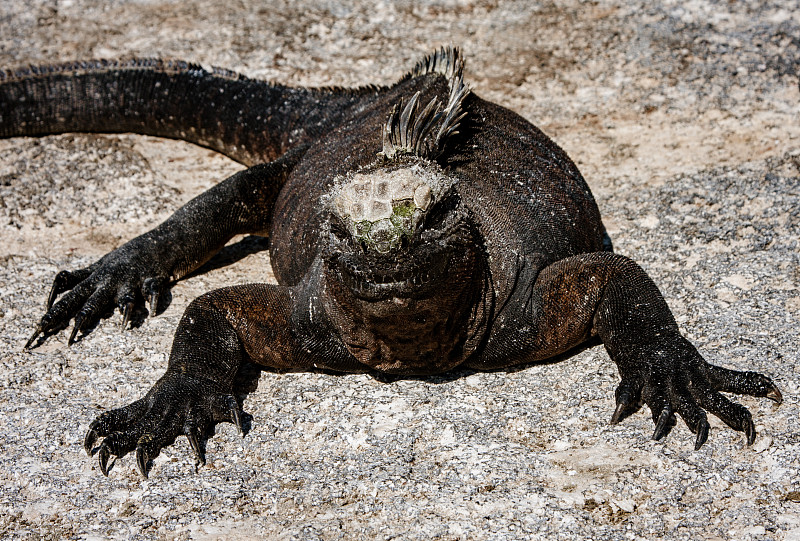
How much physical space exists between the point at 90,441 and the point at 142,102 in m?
3.27

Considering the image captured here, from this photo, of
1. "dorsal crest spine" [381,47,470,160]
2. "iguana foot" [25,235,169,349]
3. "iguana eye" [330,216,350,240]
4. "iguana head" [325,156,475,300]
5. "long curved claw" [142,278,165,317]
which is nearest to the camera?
"iguana head" [325,156,475,300]

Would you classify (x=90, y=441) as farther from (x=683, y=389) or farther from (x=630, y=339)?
(x=683, y=389)

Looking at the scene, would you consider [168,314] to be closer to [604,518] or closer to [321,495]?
[321,495]

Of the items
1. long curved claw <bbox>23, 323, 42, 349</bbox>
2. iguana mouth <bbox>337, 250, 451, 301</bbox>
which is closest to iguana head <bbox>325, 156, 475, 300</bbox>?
iguana mouth <bbox>337, 250, 451, 301</bbox>

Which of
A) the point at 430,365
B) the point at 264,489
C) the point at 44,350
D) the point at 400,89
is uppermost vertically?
the point at 400,89

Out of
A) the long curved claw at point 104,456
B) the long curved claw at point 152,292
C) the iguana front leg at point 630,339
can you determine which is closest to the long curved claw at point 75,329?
the long curved claw at point 152,292

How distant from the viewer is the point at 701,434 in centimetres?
300

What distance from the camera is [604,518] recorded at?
2.74 metres

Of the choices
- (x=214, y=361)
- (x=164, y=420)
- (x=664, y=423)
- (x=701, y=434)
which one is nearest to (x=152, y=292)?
(x=214, y=361)

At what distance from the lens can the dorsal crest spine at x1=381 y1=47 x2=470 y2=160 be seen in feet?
11.0

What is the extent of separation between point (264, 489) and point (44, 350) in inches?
61.6

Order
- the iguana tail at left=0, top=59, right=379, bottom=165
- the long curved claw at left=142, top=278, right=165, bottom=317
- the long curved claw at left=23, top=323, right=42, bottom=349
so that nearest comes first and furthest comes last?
the long curved claw at left=23, top=323, right=42, bottom=349 → the long curved claw at left=142, top=278, right=165, bottom=317 → the iguana tail at left=0, top=59, right=379, bottom=165

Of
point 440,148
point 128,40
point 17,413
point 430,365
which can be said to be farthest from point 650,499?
point 128,40

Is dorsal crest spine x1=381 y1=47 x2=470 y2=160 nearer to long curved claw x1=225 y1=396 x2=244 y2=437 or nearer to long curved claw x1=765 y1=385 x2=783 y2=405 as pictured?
long curved claw x1=225 y1=396 x2=244 y2=437
